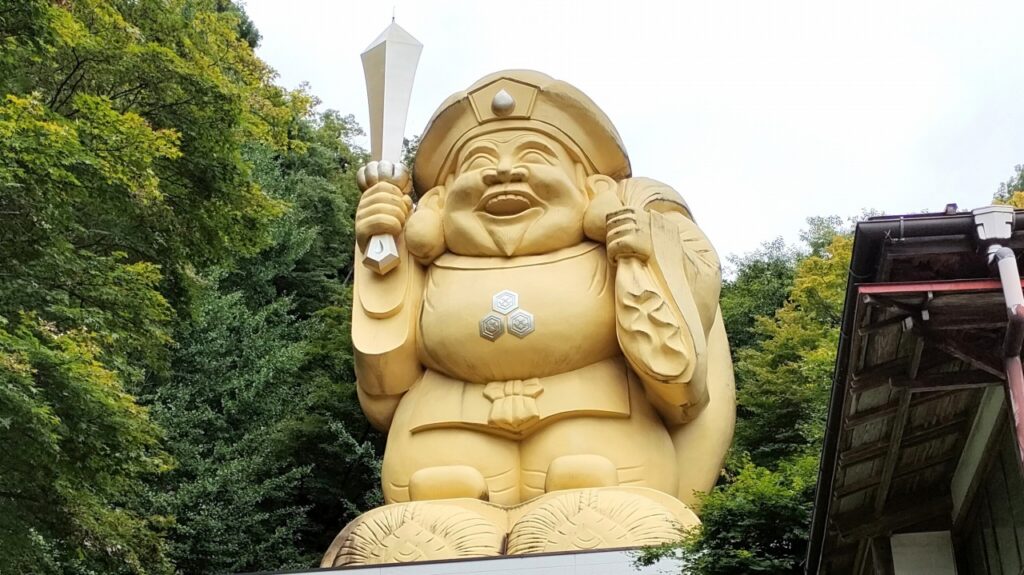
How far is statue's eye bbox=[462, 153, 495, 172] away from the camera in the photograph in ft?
29.5

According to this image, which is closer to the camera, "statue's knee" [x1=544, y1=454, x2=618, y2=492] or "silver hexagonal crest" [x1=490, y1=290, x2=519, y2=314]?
"statue's knee" [x1=544, y1=454, x2=618, y2=492]

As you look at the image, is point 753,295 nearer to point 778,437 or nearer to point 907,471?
point 778,437

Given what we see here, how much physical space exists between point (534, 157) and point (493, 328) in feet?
4.95

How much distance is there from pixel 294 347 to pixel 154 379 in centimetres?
165

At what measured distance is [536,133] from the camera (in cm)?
905

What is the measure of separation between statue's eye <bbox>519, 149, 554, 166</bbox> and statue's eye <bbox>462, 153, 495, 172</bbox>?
24 centimetres

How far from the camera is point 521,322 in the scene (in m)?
8.23

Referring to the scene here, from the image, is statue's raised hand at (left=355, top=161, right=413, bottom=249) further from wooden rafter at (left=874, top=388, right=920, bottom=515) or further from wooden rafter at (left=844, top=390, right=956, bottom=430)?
wooden rafter at (left=844, top=390, right=956, bottom=430)

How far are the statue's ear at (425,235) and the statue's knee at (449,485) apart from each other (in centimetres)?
180

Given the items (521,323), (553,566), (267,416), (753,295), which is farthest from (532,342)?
(753,295)

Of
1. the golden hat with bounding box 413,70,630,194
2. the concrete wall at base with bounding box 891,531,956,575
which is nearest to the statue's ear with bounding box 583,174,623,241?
the golden hat with bounding box 413,70,630,194

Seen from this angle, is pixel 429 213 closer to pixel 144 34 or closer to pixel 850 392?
pixel 144 34

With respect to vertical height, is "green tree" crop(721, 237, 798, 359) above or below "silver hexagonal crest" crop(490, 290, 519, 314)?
above

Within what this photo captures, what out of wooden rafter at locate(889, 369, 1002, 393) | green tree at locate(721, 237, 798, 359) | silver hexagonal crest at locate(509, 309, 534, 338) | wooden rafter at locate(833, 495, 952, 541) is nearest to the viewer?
wooden rafter at locate(889, 369, 1002, 393)
